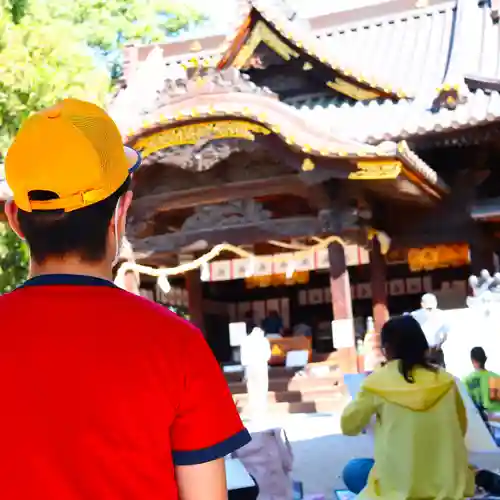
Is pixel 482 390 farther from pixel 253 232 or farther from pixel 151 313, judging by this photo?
pixel 253 232

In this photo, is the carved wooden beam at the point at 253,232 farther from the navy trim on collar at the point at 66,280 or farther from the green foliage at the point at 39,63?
the navy trim on collar at the point at 66,280

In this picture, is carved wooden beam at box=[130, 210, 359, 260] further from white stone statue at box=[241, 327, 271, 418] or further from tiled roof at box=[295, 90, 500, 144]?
white stone statue at box=[241, 327, 271, 418]

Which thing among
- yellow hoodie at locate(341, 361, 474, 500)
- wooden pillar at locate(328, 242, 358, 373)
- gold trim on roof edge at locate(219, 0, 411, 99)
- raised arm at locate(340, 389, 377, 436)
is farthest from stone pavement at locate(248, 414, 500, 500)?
gold trim on roof edge at locate(219, 0, 411, 99)

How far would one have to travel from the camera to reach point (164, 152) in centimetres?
993

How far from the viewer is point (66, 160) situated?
128cm

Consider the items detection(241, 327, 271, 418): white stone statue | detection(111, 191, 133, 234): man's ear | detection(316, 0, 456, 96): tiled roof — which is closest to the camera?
detection(111, 191, 133, 234): man's ear

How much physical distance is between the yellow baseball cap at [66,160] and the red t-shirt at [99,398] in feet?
0.54

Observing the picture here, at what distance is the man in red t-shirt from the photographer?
3.89 feet

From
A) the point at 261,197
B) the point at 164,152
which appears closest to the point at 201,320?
the point at 261,197

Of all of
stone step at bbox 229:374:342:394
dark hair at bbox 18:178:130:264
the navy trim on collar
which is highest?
dark hair at bbox 18:178:130:264

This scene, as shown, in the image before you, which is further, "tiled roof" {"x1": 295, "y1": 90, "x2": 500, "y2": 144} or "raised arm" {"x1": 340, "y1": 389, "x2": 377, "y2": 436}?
"tiled roof" {"x1": 295, "y1": 90, "x2": 500, "y2": 144}

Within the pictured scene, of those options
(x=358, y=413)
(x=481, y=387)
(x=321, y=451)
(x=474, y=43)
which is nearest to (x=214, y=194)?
(x=321, y=451)

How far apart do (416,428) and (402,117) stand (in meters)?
6.81

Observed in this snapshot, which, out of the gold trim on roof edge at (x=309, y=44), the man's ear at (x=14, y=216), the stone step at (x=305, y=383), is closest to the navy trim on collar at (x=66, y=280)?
the man's ear at (x=14, y=216)
